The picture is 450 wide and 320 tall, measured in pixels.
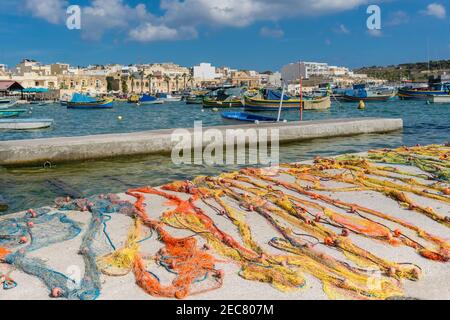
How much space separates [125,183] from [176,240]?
5945 millimetres

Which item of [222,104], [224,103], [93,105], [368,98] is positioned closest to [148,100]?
[93,105]

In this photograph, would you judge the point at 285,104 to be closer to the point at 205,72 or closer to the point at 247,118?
the point at 247,118

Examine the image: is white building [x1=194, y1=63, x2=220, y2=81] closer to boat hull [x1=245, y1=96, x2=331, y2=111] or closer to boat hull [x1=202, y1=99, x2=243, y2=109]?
boat hull [x1=202, y1=99, x2=243, y2=109]

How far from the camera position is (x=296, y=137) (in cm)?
1783

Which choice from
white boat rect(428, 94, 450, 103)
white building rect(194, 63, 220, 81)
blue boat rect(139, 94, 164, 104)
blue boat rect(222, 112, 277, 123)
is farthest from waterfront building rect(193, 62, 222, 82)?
blue boat rect(222, 112, 277, 123)

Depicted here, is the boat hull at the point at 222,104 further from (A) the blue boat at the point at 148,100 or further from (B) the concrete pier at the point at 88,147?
(B) the concrete pier at the point at 88,147

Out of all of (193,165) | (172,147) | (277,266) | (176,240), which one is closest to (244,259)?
(277,266)

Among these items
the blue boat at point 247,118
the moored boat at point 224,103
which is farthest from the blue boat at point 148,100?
the blue boat at point 247,118

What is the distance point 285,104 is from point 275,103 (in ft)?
8.43

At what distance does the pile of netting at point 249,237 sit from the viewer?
409 cm

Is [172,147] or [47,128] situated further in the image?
[47,128]

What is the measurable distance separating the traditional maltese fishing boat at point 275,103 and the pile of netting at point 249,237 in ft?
120

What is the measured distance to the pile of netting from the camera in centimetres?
409
